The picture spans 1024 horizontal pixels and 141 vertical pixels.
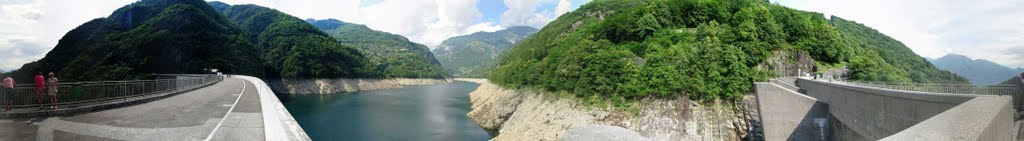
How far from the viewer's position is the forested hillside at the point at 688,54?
36469mm

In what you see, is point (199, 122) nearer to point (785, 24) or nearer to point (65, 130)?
point (65, 130)

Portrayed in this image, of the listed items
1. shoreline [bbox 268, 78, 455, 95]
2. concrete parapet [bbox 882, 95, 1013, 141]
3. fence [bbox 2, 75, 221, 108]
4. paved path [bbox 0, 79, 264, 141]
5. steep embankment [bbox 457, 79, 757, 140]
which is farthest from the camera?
shoreline [bbox 268, 78, 455, 95]

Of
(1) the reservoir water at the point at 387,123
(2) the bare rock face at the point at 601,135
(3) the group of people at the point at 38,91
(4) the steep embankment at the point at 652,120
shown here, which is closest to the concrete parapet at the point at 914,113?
(2) the bare rock face at the point at 601,135

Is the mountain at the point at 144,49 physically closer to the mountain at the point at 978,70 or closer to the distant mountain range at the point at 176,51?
the distant mountain range at the point at 176,51

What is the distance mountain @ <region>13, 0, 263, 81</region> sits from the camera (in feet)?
243

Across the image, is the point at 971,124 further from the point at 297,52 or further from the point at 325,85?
the point at 297,52

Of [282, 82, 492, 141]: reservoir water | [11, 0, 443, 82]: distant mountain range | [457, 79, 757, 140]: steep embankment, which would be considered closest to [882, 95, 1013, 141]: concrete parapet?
[457, 79, 757, 140]: steep embankment

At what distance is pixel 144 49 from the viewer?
8062cm

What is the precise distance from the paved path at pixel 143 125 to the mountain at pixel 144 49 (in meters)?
72.6

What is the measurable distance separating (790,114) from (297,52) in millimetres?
108642

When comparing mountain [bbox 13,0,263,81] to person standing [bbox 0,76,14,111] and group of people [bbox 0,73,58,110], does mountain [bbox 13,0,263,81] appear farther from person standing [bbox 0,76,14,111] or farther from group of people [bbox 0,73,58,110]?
person standing [bbox 0,76,14,111]

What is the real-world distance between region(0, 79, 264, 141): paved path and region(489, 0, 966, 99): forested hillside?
2854 cm

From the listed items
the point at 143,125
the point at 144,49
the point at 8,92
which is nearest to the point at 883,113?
the point at 143,125

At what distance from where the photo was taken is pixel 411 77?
6152 inches
